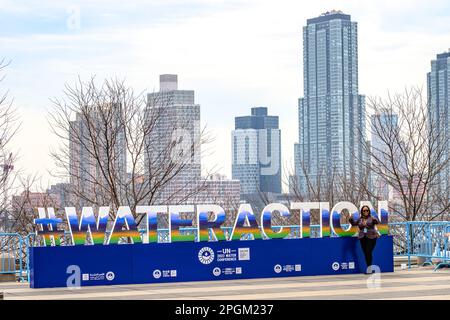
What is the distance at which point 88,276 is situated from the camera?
22875 mm

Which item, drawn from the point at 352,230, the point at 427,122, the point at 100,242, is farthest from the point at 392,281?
the point at 427,122

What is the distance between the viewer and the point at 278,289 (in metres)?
21.7

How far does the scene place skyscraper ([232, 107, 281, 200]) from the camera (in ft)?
300

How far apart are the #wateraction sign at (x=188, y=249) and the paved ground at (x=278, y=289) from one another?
0.47 m

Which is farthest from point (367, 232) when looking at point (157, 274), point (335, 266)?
point (157, 274)

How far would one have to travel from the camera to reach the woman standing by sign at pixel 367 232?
2484 centimetres

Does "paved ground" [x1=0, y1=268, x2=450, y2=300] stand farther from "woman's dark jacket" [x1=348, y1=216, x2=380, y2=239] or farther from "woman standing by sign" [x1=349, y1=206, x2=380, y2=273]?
"woman's dark jacket" [x1=348, y1=216, x2=380, y2=239]

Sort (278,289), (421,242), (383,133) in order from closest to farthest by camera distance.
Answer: (278,289) < (421,242) < (383,133)

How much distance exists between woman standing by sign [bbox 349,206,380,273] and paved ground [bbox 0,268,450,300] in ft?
2.16

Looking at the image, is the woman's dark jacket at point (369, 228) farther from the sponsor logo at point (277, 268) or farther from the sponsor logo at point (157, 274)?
the sponsor logo at point (157, 274)

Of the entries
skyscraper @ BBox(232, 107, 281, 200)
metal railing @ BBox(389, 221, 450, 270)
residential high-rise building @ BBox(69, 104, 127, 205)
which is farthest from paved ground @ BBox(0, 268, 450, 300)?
skyscraper @ BBox(232, 107, 281, 200)

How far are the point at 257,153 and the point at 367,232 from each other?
3597 inches

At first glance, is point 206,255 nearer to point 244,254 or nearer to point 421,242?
point 244,254

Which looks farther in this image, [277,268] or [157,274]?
[277,268]
